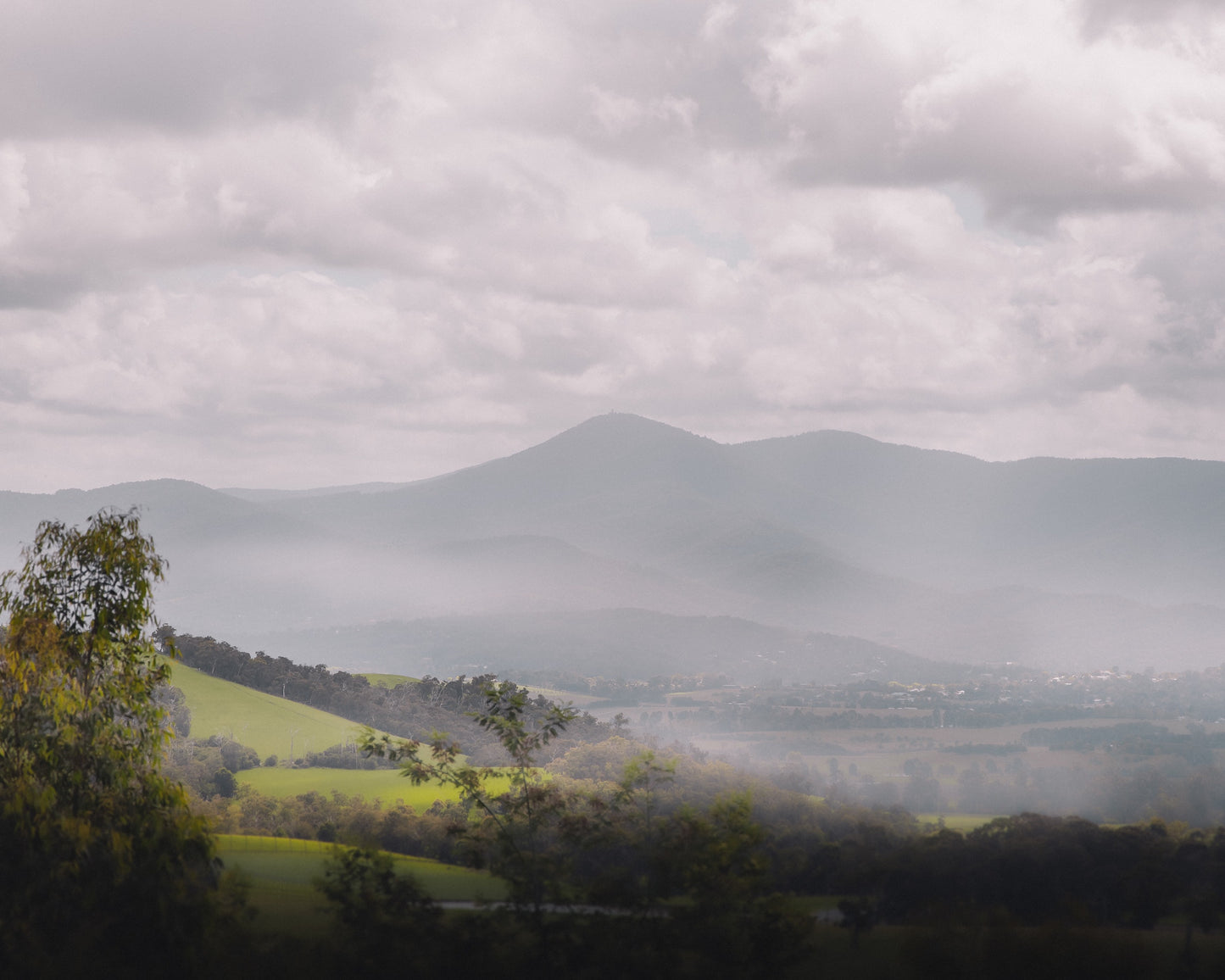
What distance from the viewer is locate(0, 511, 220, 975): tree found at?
11578 millimetres

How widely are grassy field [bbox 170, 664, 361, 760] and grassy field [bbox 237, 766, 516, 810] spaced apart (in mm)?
10207

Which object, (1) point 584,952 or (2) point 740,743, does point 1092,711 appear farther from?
(1) point 584,952

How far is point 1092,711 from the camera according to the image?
16112 cm

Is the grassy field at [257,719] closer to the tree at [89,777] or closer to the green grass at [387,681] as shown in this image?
the green grass at [387,681]

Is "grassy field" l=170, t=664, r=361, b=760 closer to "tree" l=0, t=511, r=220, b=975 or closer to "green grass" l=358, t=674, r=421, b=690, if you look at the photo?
"green grass" l=358, t=674, r=421, b=690

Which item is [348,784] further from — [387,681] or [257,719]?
[387,681]

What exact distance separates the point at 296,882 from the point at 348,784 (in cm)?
5360

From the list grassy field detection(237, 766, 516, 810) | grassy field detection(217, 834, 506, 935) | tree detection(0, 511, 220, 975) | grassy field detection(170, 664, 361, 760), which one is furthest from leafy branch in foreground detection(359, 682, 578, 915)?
grassy field detection(170, 664, 361, 760)

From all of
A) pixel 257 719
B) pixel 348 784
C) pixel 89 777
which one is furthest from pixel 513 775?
pixel 257 719

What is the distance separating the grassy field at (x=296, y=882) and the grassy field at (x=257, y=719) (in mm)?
56919

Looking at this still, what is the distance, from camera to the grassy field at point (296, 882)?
14.6 m

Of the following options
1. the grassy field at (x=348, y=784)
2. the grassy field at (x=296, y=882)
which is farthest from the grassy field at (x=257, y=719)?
the grassy field at (x=296, y=882)

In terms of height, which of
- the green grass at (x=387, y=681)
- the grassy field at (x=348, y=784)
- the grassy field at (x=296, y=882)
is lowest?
the grassy field at (x=348, y=784)

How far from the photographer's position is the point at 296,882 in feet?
79.9
